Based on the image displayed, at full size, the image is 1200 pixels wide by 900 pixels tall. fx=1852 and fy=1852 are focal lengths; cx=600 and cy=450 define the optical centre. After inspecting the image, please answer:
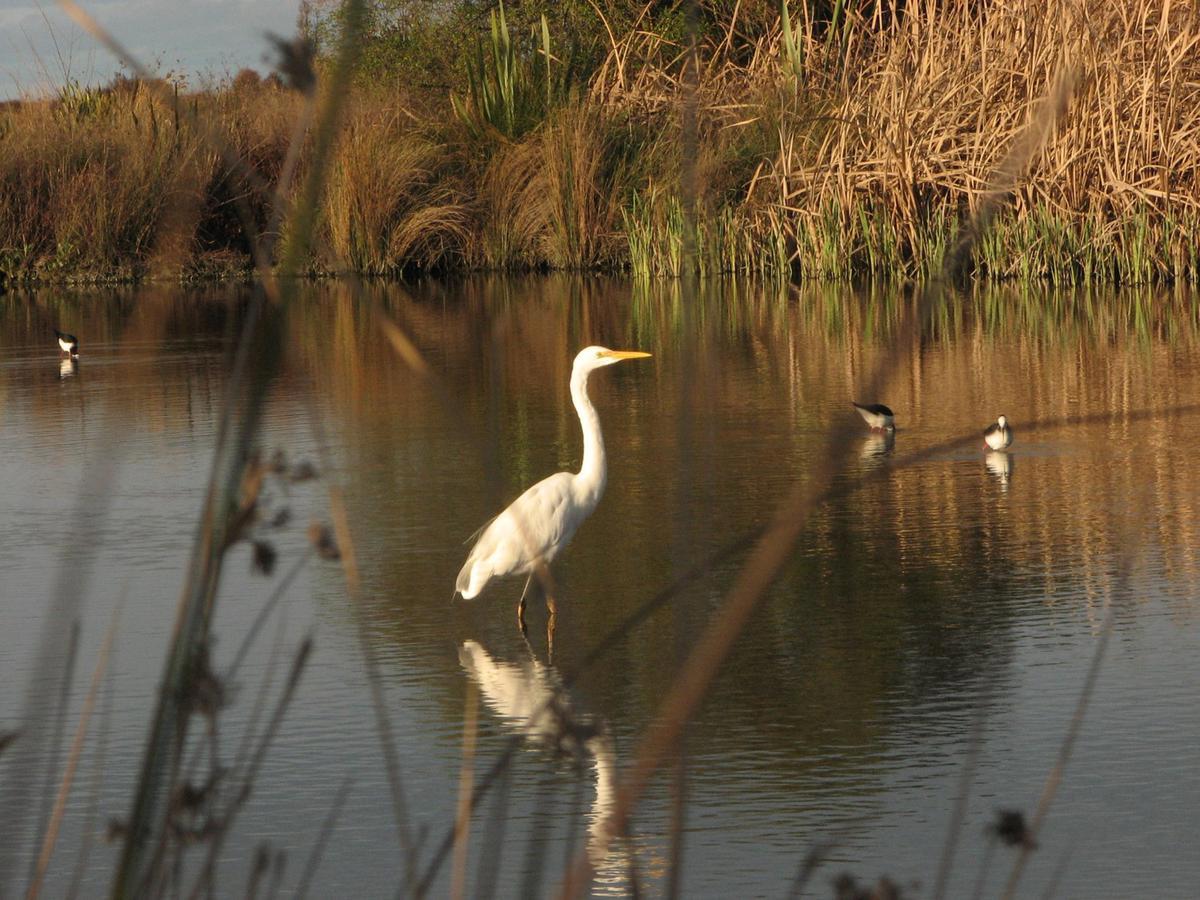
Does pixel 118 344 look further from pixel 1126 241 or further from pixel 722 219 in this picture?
pixel 1126 241

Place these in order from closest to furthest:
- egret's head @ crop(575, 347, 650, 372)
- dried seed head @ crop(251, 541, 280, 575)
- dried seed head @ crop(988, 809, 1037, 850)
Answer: dried seed head @ crop(251, 541, 280, 575)
dried seed head @ crop(988, 809, 1037, 850)
egret's head @ crop(575, 347, 650, 372)

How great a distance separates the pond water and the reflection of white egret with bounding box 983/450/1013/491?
58 millimetres

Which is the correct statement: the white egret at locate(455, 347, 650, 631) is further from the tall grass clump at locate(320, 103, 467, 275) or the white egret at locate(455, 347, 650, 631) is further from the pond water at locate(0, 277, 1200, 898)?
the tall grass clump at locate(320, 103, 467, 275)

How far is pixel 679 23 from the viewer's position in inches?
1029

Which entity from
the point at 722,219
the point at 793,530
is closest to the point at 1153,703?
the point at 793,530

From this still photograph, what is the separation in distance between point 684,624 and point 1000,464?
23.7 feet

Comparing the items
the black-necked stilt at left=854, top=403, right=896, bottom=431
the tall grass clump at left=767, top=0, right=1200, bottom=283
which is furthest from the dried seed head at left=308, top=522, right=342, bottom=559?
the tall grass clump at left=767, top=0, right=1200, bottom=283

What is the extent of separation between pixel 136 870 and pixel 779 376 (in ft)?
35.4

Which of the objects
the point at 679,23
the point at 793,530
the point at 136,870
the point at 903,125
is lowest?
the point at 136,870

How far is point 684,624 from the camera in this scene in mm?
1514

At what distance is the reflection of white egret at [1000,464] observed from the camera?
27.0 ft

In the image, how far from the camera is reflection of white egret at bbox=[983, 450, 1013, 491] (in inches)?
324

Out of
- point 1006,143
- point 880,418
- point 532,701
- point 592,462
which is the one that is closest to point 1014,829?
point 532,701

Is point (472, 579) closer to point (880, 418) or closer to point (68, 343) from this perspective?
point (880, 418)
